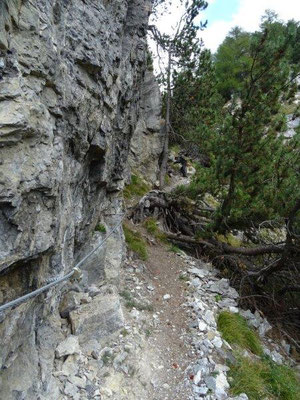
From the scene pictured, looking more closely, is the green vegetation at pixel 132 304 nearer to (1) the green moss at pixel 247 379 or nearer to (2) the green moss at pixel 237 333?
(2) the green moss at pixel 237 333

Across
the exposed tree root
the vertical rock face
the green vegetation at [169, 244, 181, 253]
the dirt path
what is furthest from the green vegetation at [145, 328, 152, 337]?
the vertical rock face

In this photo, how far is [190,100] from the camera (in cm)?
1443

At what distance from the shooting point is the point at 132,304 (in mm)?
5383

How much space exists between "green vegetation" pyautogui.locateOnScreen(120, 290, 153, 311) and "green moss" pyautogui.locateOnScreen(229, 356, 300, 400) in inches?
69.1

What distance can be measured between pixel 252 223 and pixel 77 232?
465cm

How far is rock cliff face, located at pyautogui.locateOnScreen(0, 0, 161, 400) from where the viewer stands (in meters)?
2.51

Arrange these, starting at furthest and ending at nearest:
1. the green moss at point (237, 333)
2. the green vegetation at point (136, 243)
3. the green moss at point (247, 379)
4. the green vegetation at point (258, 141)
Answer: the green vegetation at point (136, 243) < the green vegetation at point (258, 141) < the green moss at point (237, 333) < the green moss at point (247, 379)

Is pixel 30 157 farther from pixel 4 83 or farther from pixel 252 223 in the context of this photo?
pixel 252 223

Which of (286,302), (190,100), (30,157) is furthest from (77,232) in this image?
(190,100)

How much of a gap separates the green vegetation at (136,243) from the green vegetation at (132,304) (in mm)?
1661

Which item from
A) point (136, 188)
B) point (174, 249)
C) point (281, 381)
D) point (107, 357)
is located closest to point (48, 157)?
point (107, 357)

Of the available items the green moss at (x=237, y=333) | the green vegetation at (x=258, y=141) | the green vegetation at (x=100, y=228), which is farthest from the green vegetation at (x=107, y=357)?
the green vegetation at (x=258, y=141)

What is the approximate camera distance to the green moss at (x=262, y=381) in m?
4.16

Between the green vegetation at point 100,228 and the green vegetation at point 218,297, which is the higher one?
the green vegetation at point 100,228
